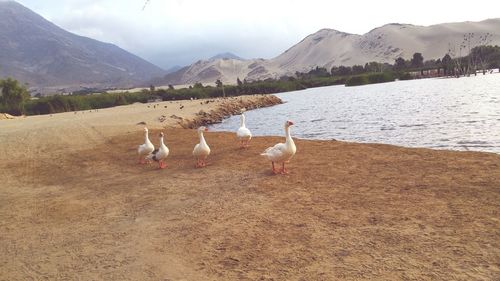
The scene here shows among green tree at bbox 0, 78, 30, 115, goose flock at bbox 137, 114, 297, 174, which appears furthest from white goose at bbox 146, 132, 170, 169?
green tree at bbox 0, 78, 30, 115

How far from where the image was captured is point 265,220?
8.41 metres

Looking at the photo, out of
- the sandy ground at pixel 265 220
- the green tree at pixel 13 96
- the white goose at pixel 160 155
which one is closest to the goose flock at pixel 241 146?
the white goose at pixel 160 155

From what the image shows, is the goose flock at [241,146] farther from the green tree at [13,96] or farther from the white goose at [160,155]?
the green tree at [13,96]

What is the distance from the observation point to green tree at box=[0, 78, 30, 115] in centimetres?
5831

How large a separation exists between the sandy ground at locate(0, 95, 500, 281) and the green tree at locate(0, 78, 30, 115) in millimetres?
50279

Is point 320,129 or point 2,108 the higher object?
point 2,108

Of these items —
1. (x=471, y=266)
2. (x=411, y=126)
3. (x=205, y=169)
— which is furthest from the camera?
(x=411, y=126)

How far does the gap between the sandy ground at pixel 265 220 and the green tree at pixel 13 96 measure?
50279 mm

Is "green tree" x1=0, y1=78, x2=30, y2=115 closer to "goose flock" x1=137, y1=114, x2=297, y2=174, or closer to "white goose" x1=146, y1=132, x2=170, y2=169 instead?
"goose flock" x1=137, y1=114, x2=297, y2=174

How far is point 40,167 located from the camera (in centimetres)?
1720

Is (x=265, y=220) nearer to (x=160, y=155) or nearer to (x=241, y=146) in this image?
(x=160, y=155)

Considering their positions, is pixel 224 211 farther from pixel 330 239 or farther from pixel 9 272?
pixel 9 272

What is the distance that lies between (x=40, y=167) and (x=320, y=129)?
20215 millimetres

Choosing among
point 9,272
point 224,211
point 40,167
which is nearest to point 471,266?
point 224,211
